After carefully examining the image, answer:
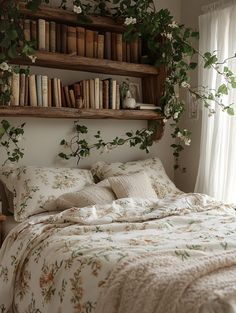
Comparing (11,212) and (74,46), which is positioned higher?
(74,46)

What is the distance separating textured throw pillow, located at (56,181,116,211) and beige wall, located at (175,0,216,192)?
3.66 ft

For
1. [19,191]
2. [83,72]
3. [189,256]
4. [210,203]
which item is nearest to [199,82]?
[83,72]

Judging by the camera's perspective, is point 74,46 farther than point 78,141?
No

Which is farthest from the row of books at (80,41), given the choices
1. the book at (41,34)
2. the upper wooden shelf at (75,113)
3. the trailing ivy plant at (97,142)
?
the trailing ivy plant at (97,142)

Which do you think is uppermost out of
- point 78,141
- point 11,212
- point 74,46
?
point 74,46

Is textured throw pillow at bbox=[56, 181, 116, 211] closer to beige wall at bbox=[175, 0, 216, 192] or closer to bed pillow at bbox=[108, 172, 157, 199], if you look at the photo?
bed pillow at bbox=[108, 172, 157, 199]

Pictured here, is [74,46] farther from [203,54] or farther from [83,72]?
[203,54]

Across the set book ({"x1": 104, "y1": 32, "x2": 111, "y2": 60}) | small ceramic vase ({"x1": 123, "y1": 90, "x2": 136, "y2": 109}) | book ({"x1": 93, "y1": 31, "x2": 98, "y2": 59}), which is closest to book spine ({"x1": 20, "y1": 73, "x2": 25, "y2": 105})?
book ({"x1": 93, "y1": 31, "x2": 98, "y2": 59})

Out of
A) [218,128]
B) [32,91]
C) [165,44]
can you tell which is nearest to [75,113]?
[32,91]

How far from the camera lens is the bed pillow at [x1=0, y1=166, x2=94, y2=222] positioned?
2377 millimetres

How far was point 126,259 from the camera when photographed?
4.74ft

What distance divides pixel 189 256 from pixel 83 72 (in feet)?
6.33

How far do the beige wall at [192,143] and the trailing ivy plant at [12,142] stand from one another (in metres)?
1.48

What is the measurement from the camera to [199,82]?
10.4 feet
